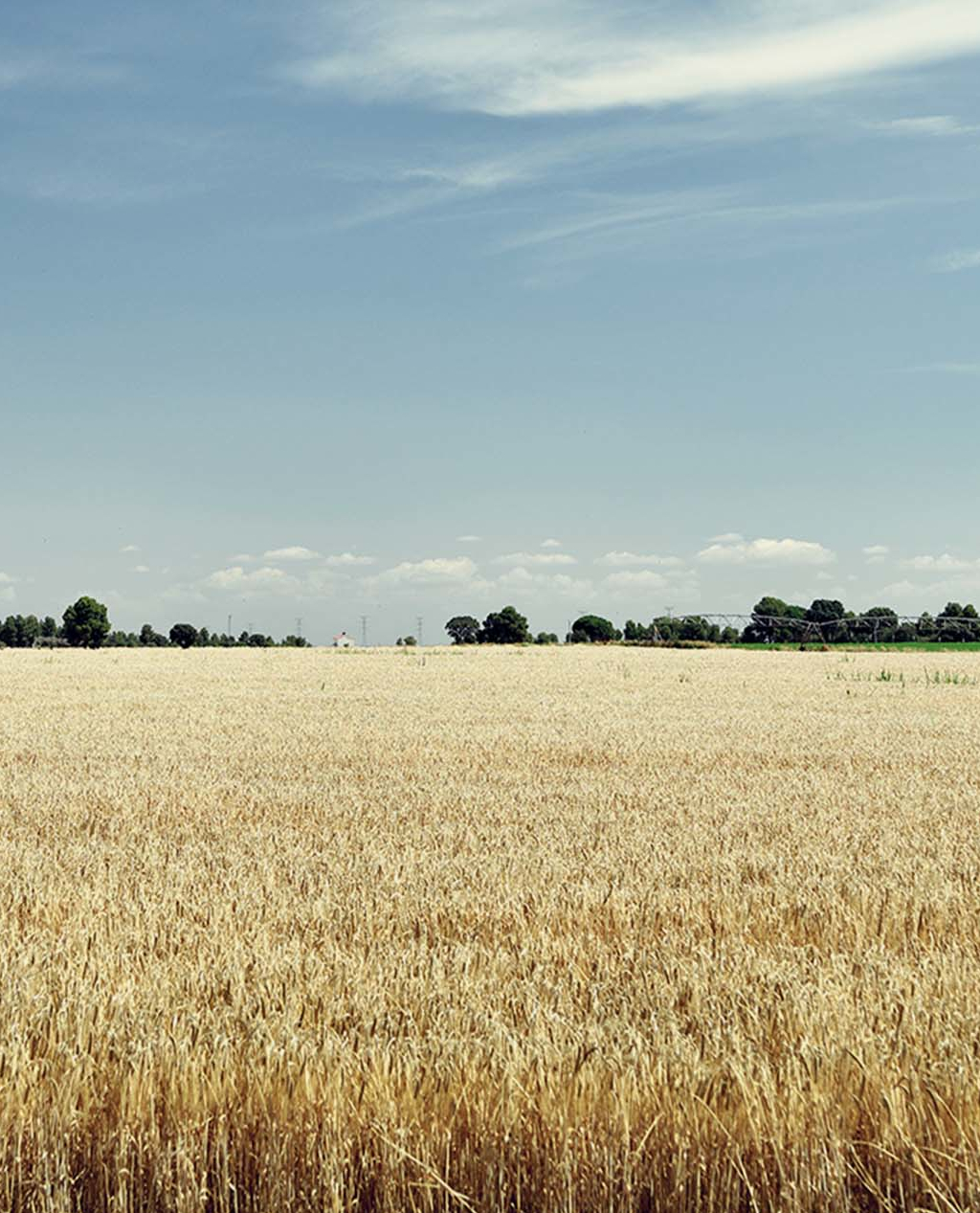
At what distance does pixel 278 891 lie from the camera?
7277 mm

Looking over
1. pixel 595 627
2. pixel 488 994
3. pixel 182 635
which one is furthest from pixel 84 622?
pixel 488 994

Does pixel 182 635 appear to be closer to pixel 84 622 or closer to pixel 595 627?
pixel 84 622

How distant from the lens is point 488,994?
5141mm

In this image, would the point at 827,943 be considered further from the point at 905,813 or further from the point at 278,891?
the point at 905,813

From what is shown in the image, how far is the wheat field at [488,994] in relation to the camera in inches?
147

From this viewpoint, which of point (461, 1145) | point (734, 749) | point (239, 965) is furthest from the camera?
point (734, 749)

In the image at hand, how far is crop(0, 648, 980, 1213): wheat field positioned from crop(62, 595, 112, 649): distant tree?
143152mm

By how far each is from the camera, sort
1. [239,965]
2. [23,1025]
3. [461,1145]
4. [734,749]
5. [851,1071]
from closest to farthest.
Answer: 1. [461,1145]
2. [851,1071]
3. [23,1025]
4. [239,965]
5. [734,749]

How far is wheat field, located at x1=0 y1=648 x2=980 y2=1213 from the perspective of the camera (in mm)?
3736

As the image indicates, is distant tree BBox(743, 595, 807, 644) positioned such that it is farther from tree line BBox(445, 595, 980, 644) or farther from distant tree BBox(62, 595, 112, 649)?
distant tree BBox(62, 595, 112, 649)

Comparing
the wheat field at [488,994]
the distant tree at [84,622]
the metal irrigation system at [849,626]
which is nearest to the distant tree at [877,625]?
the metal irrigation system at [849,626]

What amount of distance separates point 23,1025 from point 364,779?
866 cm

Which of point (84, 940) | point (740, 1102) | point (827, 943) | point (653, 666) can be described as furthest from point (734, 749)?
point (653, 666)

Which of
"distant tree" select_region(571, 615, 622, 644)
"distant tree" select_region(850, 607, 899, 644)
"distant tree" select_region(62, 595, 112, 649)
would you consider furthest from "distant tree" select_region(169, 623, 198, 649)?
"distant tree" select_region(850, 607, 899, 644)
